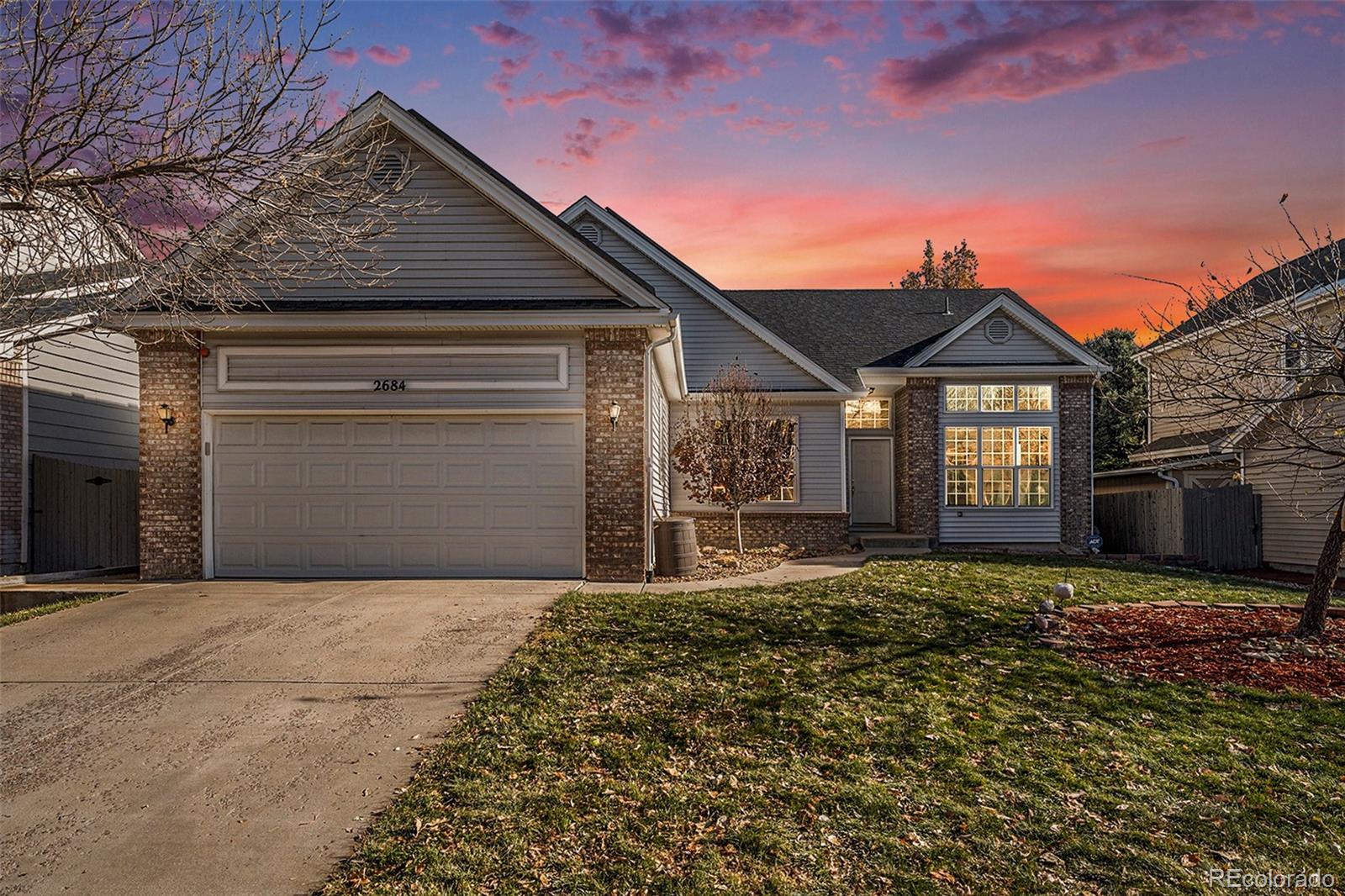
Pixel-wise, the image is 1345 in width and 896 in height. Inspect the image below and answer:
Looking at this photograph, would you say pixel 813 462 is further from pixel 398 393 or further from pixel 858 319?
pixel 398 393

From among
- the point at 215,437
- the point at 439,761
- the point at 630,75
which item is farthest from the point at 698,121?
the point at 439,761

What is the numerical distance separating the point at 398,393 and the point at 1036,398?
561 inches

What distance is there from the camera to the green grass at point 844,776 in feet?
13.7

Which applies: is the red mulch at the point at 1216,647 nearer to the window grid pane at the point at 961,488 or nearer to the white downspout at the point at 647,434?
the white downspout at the point at 647,434

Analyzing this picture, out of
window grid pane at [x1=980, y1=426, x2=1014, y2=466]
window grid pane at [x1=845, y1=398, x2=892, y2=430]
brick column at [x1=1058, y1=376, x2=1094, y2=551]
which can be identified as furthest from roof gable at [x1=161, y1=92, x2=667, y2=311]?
brick column at [x1=1058, y1=376, x2=1094, y2=551]

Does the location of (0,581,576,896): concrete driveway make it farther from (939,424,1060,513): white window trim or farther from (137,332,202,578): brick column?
(939,424,1060,513): white window trim

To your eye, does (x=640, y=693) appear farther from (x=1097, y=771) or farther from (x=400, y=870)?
(x=1097, y=771)

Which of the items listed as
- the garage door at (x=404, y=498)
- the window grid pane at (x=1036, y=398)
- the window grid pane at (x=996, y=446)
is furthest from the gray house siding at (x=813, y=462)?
the garage door at (x=404, y=498)

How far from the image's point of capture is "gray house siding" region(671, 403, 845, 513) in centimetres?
1803

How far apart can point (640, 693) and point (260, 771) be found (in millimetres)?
2757

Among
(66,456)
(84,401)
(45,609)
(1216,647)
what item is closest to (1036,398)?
(1216,647)

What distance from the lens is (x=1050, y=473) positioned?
60.6 feet

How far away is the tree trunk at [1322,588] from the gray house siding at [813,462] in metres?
9.72

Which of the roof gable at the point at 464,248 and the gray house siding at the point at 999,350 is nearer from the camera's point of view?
the roof gable at the point at 464,248
